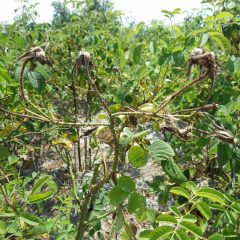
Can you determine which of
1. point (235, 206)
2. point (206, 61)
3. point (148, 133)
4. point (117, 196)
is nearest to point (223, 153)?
point (235, 206)

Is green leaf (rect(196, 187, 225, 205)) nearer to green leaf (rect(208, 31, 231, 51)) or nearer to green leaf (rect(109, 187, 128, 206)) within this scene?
green leaf (rect(109, 187, 128, 206))

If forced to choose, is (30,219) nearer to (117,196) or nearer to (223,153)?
(117,196)

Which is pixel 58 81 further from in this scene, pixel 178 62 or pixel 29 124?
pixel 178 62

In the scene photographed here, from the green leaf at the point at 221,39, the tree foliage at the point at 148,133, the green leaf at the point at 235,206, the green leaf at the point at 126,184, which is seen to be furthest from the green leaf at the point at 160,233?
the green leaf at the point at 221,39

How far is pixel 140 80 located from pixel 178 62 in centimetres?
26

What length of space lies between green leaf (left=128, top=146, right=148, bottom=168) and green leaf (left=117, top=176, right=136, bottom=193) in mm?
59

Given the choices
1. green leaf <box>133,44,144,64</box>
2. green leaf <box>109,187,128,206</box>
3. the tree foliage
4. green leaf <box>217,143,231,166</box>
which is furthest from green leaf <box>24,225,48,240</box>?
green leaf <box>133,44,144,64</box>

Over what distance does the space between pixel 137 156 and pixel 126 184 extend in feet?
0.28

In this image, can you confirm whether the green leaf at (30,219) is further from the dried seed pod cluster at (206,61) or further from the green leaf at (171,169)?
the dried seed pod cluster at (206,61)

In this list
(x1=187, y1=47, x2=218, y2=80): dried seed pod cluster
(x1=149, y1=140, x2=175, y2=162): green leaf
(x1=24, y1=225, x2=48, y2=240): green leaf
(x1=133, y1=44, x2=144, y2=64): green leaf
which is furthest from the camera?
(x1=133, y1=44, x2=144, y2=64): green leaf

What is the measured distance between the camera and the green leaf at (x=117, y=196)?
87 centimetres

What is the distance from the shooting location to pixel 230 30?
188 cm

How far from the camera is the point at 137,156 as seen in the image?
2.72ft

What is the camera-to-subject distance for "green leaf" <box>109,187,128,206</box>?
874 millimetres
